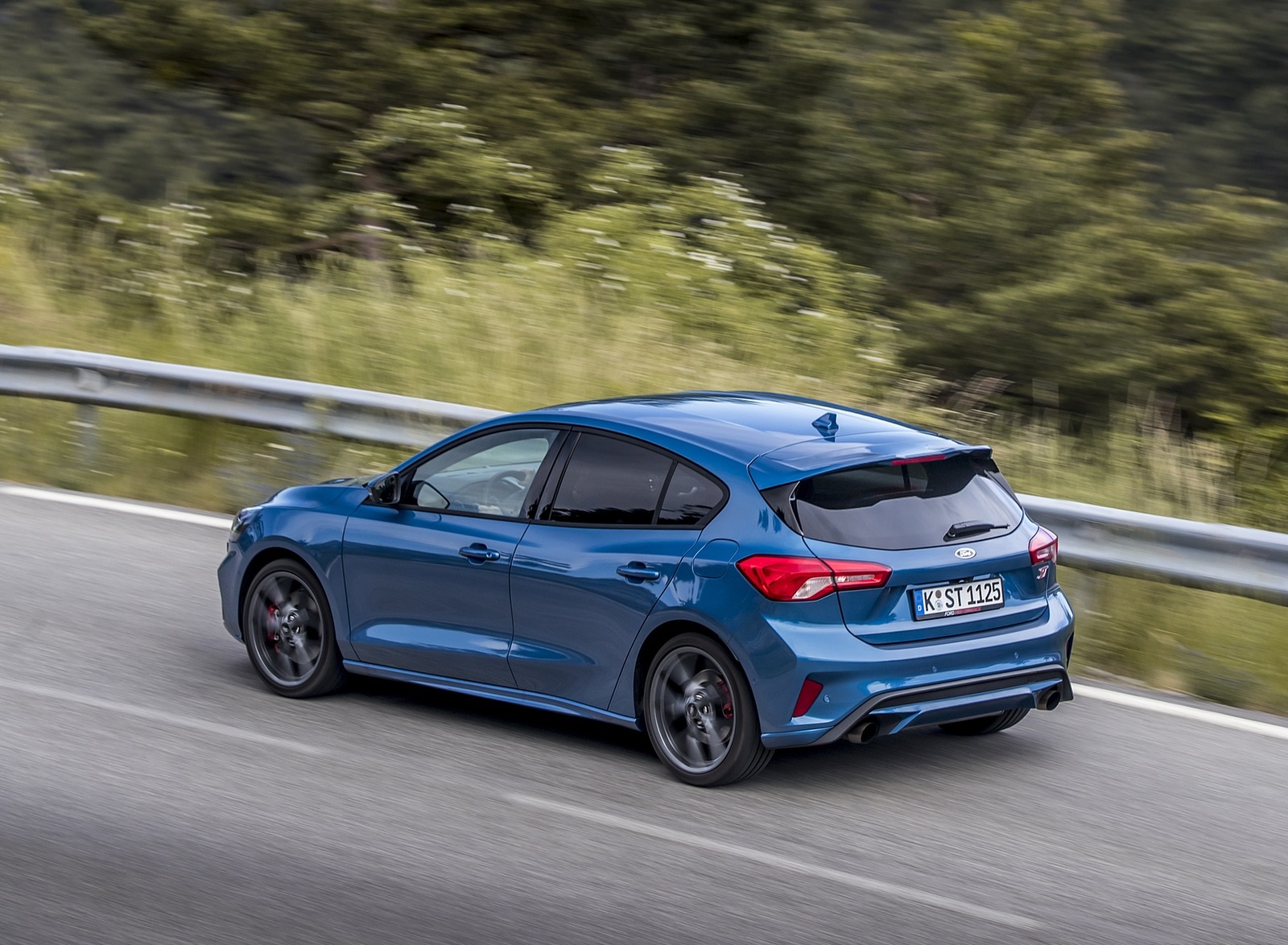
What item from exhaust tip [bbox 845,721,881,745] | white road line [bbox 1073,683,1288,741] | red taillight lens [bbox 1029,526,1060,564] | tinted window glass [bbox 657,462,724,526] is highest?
tinted window glass [bbox 657,462,724,526]

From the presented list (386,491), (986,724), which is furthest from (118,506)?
(986,724)

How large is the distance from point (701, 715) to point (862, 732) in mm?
632

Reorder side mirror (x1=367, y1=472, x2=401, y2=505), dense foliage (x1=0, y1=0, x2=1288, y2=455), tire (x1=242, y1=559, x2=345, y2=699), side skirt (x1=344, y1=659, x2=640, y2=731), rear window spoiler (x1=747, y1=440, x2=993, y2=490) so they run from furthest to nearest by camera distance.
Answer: dense foliage (x1=0, y1=0, x2=1288, y2=455) → tire (x1=242, y1=559, x2=345, y2=699) → side mirror (x1=367, y1=472, x2=401, y2=505) → side skirt (x1=344, y1=659, x2=640, y2=731) → rear window spoiler (x1=747, y1=440, x2=993, y2=490)

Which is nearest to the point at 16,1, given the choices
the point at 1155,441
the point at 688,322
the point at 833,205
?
the point at 833,205

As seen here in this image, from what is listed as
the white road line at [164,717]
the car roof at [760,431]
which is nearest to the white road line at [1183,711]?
the car roof at [760,431]

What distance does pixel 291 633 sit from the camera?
7.71m

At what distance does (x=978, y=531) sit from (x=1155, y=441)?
598cm

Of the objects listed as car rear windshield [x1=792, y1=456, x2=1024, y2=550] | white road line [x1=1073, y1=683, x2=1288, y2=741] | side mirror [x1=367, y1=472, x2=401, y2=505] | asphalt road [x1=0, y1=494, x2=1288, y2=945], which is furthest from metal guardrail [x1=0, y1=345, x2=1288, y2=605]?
side mirror [x1=367, y1=472, x2=401, y2=505]

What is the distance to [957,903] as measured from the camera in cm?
529

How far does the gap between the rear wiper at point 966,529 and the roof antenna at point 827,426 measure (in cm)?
57

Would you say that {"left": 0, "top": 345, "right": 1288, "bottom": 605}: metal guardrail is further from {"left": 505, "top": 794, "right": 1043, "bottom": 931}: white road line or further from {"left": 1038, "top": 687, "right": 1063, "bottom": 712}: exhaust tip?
{"left": 505, "top": 794, "right": 1043, "bottom": 931}: white road line

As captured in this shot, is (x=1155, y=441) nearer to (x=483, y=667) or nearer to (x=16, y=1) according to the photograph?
(x=483, y=667)

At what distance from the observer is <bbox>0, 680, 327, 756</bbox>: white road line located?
691 centimetres

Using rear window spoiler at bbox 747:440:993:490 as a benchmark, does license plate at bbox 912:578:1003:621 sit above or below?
below
